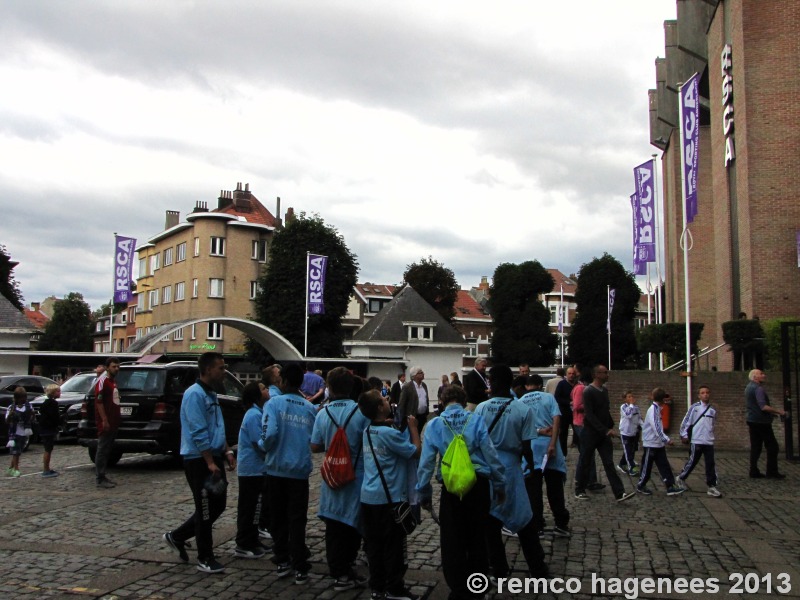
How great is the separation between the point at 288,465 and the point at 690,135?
16.4m

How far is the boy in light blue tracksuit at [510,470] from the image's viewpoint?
6270 millimetres

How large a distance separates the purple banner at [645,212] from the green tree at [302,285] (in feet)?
86.4

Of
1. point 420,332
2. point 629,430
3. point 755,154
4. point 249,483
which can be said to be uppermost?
point 755,154

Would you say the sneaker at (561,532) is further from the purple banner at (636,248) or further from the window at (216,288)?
the window at (216,288)

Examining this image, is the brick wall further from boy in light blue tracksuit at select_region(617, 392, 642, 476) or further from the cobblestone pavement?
the cobblestone pavement

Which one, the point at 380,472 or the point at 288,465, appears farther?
the point at 288,465

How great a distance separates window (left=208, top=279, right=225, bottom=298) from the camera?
5934cm

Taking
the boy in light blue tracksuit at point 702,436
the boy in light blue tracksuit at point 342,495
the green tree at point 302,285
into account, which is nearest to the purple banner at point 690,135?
the boy in light blue tracksuit at point 702,436

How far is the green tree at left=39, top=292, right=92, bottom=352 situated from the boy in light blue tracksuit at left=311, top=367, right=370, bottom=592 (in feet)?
246

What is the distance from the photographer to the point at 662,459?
1130 cm

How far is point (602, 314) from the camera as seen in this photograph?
71.2 meters

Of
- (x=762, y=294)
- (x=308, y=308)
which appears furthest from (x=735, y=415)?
(x=308, y=308)

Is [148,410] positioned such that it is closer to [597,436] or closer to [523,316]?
[597,436]

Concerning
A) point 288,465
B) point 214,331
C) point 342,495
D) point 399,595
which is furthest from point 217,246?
point 399,595
